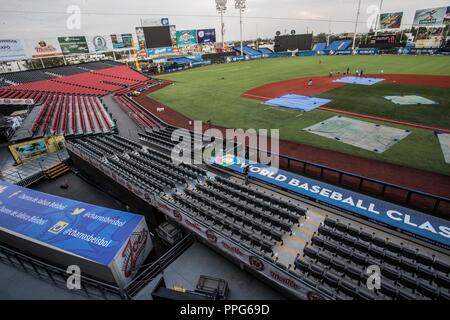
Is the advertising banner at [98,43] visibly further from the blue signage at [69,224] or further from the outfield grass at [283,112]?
the blue signage at [69,224]

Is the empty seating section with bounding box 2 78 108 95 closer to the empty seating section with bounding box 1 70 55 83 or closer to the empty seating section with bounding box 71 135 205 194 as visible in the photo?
the empty seating section with bounding box 1 70 55 83

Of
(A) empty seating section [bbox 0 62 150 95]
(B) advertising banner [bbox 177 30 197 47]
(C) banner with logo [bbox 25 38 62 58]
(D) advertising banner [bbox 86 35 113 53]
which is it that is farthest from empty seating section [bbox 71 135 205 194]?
(B) advertising banner [bbox 177 30 197 47]

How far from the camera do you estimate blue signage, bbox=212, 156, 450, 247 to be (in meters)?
9.84

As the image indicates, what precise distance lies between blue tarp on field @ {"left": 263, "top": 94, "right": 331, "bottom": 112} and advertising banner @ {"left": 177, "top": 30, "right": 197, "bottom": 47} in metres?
62.5

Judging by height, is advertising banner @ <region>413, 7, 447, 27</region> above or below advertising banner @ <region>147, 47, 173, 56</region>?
above

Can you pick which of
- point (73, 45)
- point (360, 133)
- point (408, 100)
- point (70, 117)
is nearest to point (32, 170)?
point (70, 117)

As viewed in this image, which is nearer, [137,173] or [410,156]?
[137,173]

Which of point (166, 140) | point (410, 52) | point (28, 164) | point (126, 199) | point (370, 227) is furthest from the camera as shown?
point (410, 52)

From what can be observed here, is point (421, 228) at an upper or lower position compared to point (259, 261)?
lower

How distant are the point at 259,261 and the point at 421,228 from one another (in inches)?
294

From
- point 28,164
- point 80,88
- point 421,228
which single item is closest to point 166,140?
point 28,164

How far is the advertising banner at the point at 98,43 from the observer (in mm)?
62188

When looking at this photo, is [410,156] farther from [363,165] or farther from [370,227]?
→ [370,227]

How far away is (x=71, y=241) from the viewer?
9508 millimetres
